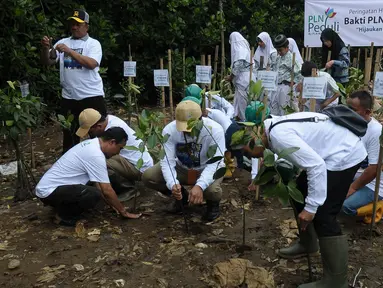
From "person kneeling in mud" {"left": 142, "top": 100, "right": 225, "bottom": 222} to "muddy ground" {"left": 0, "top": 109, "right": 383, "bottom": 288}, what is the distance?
291 millimetres

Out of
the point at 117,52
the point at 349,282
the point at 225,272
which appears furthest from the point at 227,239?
the point at 117,52

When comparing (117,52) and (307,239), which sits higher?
(117,52)

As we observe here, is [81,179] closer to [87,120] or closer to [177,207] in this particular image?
[87,120]

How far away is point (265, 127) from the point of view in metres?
2.76

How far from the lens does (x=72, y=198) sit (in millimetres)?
3793

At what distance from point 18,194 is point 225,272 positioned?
2.46m

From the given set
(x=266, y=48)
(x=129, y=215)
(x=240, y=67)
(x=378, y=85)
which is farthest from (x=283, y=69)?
(x=129, y=215)

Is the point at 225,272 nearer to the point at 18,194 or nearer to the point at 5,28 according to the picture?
the point at 18,194

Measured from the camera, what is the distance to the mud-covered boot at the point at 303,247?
10.5ft

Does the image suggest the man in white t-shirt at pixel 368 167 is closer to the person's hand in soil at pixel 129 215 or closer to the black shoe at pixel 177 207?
the black shoe at pixel 177 207

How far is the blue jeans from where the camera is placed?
12.0 ft

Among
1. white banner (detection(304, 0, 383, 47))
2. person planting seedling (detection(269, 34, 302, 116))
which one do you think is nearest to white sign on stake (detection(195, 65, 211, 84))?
person planting seedling (detection(269, 34, 302, 116))

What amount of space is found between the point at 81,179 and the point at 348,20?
7.39 meters

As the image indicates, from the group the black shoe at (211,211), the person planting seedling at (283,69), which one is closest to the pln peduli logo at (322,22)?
the person planting seedling at (283,69)
